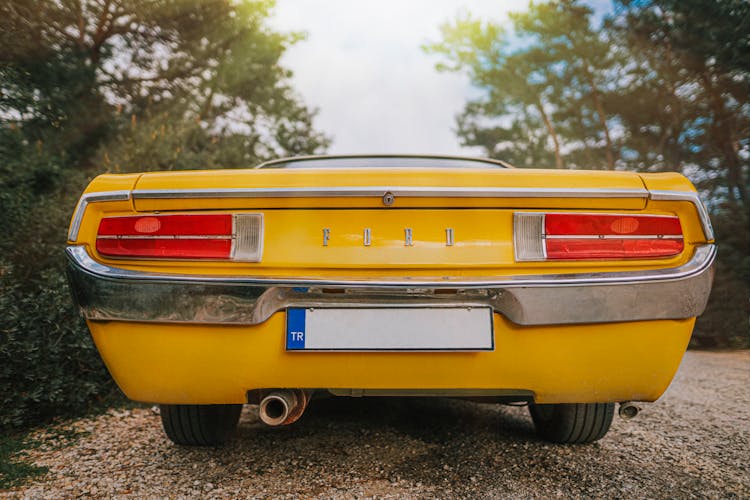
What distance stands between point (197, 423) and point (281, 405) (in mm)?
703

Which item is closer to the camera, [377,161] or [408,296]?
[408,296]

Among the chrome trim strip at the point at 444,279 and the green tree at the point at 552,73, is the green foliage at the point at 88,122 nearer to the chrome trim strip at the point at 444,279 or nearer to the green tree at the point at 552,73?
the chrome trim strip at the point at 444,279

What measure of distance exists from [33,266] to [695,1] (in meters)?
9.62

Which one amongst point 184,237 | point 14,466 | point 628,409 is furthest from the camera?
point 14,466

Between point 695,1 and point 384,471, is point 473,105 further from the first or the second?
point 384,471

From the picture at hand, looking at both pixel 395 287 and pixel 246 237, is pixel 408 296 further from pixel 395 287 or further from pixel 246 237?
pixel 246 237

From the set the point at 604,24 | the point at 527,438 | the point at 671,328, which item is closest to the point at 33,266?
the point at 527,438

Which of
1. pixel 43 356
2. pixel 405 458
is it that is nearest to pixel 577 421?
pixel 405 458

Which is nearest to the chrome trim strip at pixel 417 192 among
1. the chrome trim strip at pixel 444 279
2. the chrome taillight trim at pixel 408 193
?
the chrome taillight trim at pixel 408 193

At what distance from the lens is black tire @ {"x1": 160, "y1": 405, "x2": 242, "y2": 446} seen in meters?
2.05

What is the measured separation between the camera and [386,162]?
2672 millimetres

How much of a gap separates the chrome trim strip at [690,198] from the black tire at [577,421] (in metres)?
0.84

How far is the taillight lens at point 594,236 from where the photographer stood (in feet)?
5.15

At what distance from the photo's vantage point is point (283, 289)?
151cm
